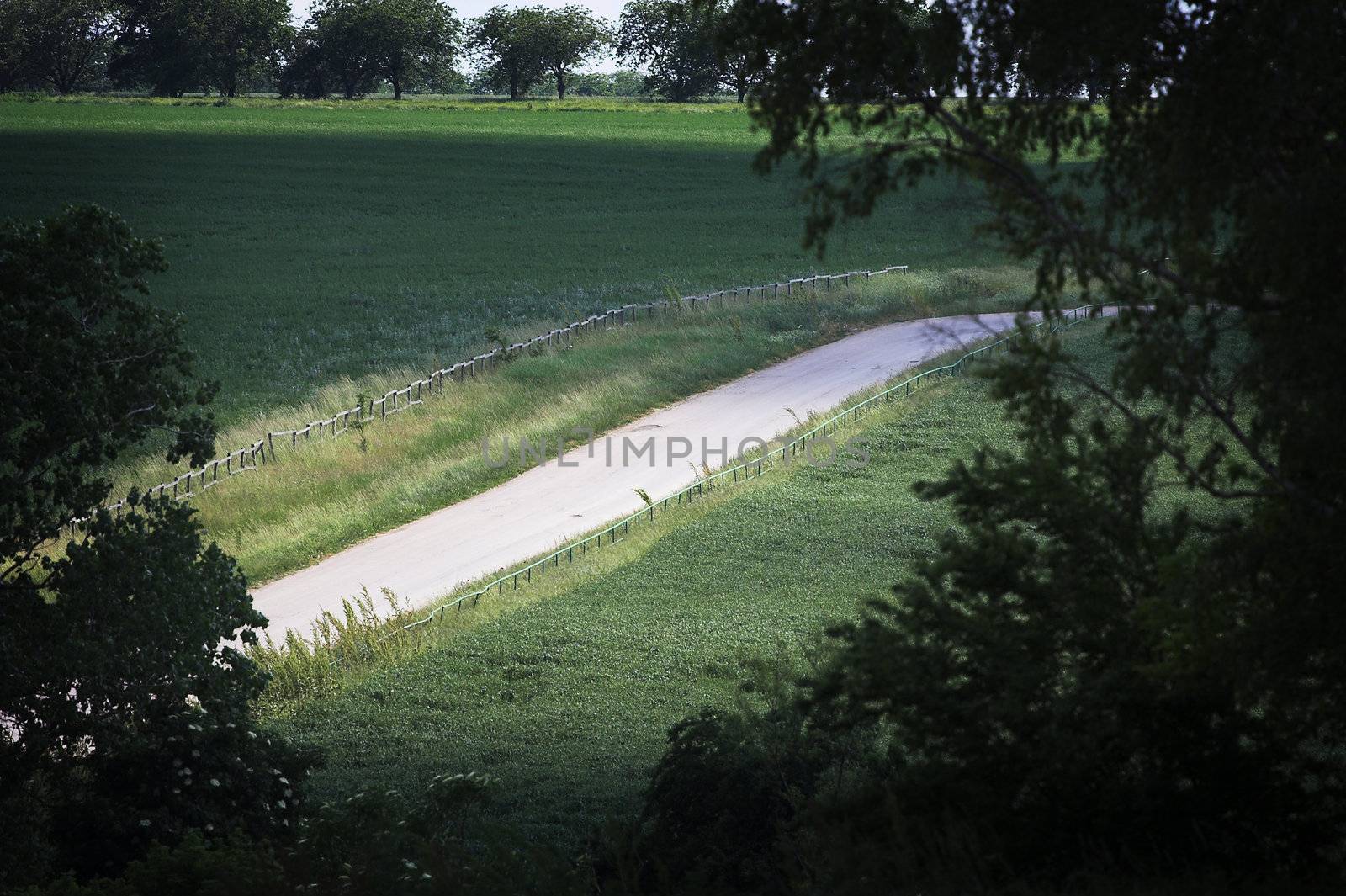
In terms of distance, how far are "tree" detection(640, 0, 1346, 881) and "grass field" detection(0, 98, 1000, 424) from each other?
20.4 meters

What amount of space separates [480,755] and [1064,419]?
30.0ft

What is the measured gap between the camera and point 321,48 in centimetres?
13000

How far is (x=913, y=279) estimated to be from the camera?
45062 millimetres

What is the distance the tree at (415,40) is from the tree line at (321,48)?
0.38 feet

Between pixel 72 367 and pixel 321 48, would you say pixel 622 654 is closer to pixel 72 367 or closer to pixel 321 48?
pixel 72 367

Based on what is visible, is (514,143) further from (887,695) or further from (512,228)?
(887,695)

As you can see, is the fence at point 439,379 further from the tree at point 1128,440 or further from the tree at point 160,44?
the tree at point 160,44

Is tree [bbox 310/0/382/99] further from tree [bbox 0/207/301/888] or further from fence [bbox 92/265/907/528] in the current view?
tree [bbox 0/207/301/888]

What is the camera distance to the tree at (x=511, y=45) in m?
138

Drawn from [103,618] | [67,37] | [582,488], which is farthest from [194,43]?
[103,618]

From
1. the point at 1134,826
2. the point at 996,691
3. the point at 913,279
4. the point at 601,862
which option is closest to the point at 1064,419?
the point at 996,691

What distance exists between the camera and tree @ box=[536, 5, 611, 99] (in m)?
138

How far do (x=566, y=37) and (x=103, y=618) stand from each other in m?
134

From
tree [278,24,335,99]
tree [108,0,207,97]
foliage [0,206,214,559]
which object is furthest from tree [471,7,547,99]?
foliage [0,206,214,559]
